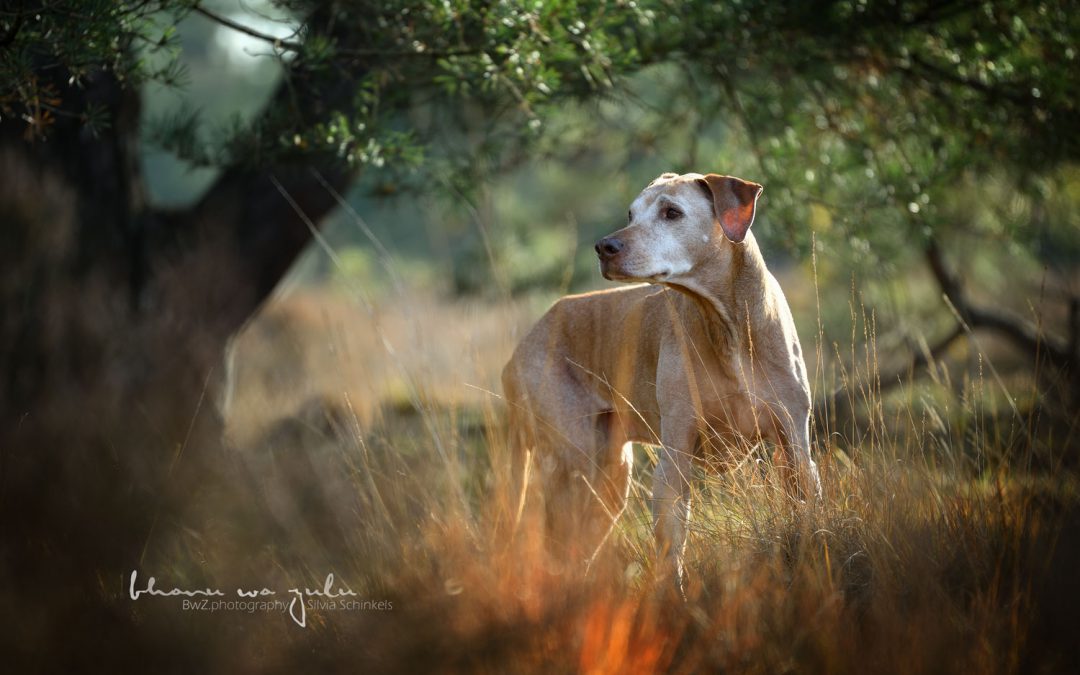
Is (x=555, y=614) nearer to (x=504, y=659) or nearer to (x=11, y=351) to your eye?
(x=504, y=659)

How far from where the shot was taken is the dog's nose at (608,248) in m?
3.68

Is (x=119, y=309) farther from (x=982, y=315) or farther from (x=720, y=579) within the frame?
(x=982, y=315)

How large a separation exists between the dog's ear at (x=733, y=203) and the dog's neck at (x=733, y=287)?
107mm

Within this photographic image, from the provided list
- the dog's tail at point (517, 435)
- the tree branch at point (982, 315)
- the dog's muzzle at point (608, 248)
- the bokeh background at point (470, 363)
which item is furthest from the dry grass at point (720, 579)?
the tree branch at point (982, 315)

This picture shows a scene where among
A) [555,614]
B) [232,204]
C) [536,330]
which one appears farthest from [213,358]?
[555,614]

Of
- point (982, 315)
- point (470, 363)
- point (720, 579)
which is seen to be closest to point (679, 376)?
point (720, 579)

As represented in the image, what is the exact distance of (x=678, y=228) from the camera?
386 centimetres

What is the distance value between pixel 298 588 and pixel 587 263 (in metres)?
6.15

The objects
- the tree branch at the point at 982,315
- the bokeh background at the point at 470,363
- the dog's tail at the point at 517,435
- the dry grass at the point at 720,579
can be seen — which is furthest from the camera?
the tree branch at the point at 982,315
